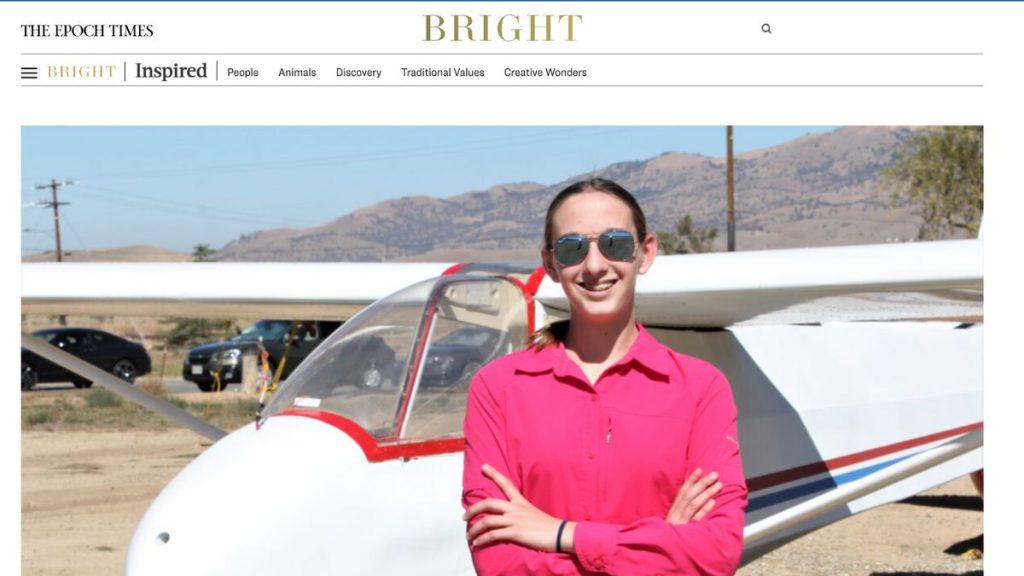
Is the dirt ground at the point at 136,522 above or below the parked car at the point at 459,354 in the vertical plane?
below

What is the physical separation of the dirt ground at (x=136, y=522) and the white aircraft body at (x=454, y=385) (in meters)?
1.62

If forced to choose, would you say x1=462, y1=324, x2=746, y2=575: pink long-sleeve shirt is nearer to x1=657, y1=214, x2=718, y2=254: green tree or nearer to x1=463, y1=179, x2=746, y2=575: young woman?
x1=463, y1=179, x2=746, y2=575: young woman

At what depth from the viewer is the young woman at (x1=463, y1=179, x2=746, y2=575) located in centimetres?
239

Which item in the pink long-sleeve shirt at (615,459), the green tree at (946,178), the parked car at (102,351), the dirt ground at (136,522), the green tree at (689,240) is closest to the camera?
the pink long-sleeve shirt at (615,459)

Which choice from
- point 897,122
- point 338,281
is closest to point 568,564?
point 338,281

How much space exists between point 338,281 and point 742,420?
216 centimetres

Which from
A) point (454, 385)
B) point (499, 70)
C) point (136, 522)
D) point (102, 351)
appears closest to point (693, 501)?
point (454, 385)

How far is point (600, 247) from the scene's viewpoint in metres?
2.52

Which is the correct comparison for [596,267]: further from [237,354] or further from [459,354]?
[237,354]

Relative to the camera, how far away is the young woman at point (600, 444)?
7.86 ft

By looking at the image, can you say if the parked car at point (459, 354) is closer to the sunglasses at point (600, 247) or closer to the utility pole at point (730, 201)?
the sunglasses at point (600, 247)

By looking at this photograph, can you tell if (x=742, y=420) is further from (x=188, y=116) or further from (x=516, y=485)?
(x=516, y=485)

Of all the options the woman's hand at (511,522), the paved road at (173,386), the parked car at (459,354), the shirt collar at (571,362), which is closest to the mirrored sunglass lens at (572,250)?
the shirt collar at (571,362)

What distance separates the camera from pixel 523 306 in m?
4.76
